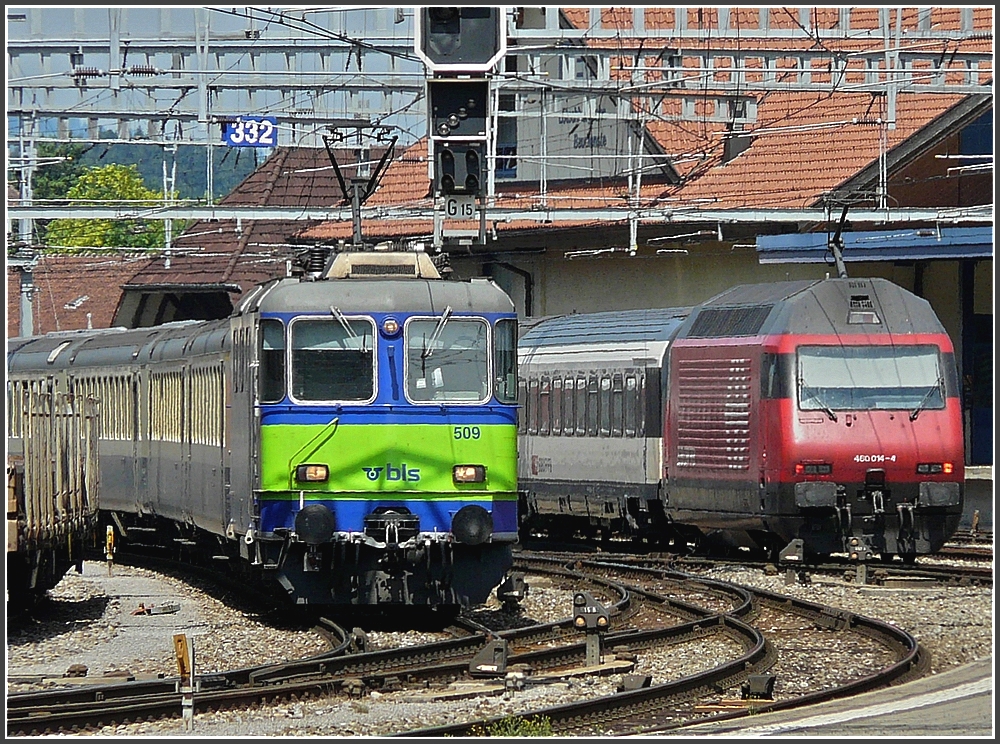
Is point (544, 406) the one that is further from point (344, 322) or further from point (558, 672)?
point (558, 672)

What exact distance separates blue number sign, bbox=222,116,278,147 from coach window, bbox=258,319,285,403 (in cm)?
1119

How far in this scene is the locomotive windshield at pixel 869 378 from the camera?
19.2m

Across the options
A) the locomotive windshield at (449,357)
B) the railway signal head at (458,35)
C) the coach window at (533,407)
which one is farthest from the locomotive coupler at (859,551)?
the railway signal head at (458,35)

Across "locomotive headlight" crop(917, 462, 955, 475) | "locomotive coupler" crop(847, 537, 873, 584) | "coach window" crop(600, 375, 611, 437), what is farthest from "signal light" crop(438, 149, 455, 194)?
"coach window" crop(600, 375, 611, 437)

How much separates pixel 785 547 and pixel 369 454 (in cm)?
691

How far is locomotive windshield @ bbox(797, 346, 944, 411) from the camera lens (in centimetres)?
1917

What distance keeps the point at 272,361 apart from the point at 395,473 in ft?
4.26

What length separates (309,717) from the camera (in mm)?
10844

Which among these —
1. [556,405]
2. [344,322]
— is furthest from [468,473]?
[556,405]

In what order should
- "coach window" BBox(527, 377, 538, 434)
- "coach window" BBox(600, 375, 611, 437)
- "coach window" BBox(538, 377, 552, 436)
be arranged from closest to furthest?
"coach window" BBox(600, 375, 611, 437) < "coach window" BBox(538, 377, 552, 436) < "coach window" BBox(527, 377, 538, 434)

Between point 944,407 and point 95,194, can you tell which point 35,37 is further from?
point 95,194

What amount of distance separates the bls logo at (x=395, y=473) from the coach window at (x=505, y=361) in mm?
916

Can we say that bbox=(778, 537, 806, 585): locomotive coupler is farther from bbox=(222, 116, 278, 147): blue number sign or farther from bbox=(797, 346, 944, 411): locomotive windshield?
bbox=(222, 116, 278, 147): blue number sign

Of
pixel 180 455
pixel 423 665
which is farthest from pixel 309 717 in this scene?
pixel 180 455
